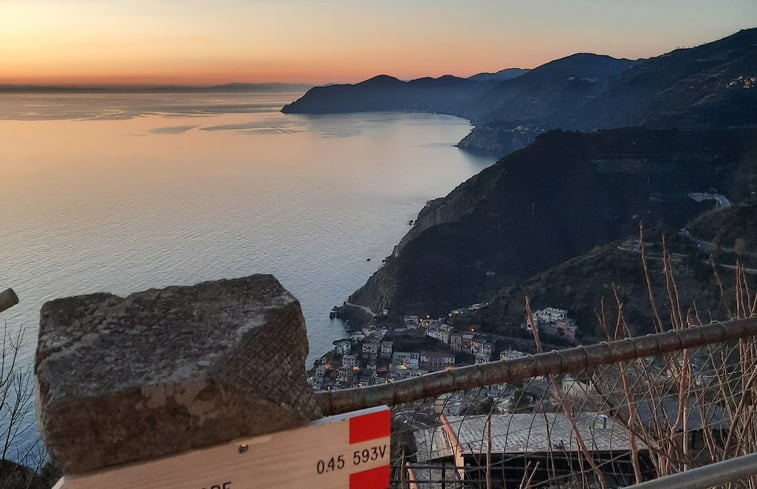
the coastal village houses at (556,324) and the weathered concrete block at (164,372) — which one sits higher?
the weathered concrete block at (164,372)

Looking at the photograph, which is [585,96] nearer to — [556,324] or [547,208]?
[547,208]

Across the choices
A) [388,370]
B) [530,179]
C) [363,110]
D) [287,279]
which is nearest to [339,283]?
[287,279]

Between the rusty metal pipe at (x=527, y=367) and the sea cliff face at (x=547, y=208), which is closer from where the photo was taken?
the rusty metal pipe at (x=527, y=367)

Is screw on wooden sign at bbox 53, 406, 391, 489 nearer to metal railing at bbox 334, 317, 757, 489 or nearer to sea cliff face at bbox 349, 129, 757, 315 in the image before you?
metal railing at bbox 334, 317, 757, 489

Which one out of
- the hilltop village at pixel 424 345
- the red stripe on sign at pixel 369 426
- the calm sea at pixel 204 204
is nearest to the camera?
the red stripe on sign at pixel 369 426

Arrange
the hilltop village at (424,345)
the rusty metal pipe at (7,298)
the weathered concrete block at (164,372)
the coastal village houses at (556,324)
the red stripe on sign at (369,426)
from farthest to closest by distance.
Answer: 1. the coastal village houses at (556,324)
2. the hilltop village at (424,345)
3. the rusty metal pipe at (7,298)
4. the red stripe on sign at (369,426)
5. the weathered concrete block at (164,372)

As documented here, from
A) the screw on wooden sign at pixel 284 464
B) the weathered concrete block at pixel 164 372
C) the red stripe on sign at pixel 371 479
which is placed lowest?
the red stripe on sign at pixel 371 479

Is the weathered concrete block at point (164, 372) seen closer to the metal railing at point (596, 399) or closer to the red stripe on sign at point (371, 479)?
the red stripe on sign at point (371, 479)

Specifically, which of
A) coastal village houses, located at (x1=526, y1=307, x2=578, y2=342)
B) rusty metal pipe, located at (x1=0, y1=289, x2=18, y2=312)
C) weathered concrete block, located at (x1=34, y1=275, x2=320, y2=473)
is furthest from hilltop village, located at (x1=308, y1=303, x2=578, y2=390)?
weathered concrete block, located at (x1=34, y1=275, x2=320, y2=473)

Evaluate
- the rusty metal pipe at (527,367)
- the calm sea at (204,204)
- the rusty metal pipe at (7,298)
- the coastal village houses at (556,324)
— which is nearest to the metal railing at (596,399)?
the rusty metal pipe at (527,367)
